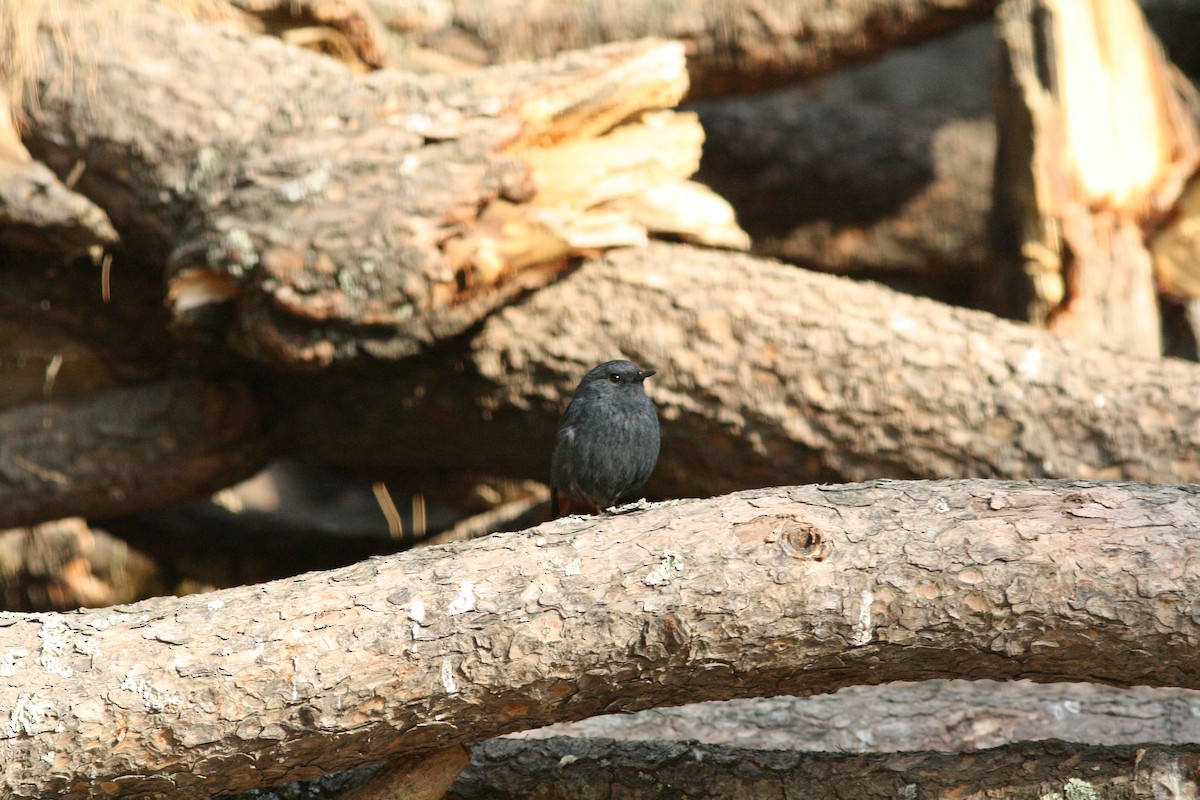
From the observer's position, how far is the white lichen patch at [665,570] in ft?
8.00

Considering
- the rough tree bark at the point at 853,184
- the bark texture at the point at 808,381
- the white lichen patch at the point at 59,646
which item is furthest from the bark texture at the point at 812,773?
the rough tree bark at the point at 853,184

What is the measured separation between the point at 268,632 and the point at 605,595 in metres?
0.72

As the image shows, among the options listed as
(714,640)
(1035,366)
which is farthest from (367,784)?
(1035,366)

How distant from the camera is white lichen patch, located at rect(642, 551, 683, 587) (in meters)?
2.44

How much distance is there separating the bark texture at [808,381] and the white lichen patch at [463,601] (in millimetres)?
1802

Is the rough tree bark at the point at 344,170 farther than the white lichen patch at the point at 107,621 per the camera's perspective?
Yes

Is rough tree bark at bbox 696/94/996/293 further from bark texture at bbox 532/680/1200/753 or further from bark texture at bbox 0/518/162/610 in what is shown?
bark texture at bbox 0/518/162/610

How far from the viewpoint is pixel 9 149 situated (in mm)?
4203

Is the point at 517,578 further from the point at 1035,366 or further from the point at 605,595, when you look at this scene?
the point at 1035,366

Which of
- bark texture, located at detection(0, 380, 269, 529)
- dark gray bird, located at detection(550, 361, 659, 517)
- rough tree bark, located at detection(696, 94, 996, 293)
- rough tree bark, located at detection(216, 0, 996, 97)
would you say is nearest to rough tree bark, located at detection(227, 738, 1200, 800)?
dark gray bird, located at detection(550, 361, 659, 517)

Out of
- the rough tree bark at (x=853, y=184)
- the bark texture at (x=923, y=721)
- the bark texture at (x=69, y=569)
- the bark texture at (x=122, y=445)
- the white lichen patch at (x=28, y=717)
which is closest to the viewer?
the white lichen patch at (x=28, y=717)

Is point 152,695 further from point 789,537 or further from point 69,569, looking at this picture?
point 69,569

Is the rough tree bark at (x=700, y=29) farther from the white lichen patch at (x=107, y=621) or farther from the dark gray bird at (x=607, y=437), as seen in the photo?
the white lichen patch at (x=107, y=621)

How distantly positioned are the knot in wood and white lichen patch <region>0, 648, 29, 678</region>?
1529mm
